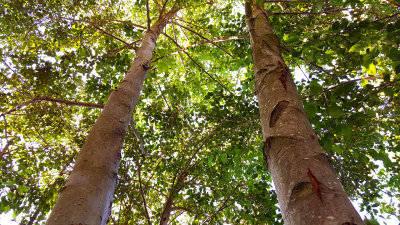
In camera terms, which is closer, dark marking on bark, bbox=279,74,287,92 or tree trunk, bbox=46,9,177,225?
tree trunk, bbox=46,9,177,225

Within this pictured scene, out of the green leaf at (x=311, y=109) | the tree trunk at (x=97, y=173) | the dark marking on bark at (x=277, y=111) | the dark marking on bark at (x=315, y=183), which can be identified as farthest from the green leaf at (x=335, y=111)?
the tree trunk at (x=97, y=173)

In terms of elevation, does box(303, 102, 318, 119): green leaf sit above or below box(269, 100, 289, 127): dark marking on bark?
above

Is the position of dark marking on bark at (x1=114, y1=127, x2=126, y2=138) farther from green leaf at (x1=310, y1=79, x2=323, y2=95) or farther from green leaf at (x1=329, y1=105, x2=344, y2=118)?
green leaf at (x1=329, y1=105, x2=344, y2=118)

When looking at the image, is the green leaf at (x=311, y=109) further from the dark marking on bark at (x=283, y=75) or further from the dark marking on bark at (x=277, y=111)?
the dark marking on bark at (x=277, y=111)

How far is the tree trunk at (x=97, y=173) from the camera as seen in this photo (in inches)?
52.6

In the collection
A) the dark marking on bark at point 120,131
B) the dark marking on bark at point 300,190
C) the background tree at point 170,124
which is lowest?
the dark marking on bark at point 300,190

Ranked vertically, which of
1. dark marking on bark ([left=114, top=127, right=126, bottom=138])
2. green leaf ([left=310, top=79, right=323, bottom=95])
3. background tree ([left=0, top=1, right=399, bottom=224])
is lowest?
dark marking on bark ([left=114, top=127, right=126, bottom=138])

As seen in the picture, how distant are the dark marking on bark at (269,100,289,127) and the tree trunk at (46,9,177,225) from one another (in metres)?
1.20

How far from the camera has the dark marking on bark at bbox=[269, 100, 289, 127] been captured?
57.4 inches

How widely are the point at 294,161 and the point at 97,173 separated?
4.27 feet

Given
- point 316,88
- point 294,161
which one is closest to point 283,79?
point 316,88

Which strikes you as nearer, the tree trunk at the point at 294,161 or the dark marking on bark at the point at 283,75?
the tree trunk at the point at 294,161

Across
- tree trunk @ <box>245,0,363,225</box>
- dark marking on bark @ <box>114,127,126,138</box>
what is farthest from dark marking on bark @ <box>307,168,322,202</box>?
dark marking on bark @ <box>114,127,126,138</box>

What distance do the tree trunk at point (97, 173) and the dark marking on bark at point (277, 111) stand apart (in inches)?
47.3
